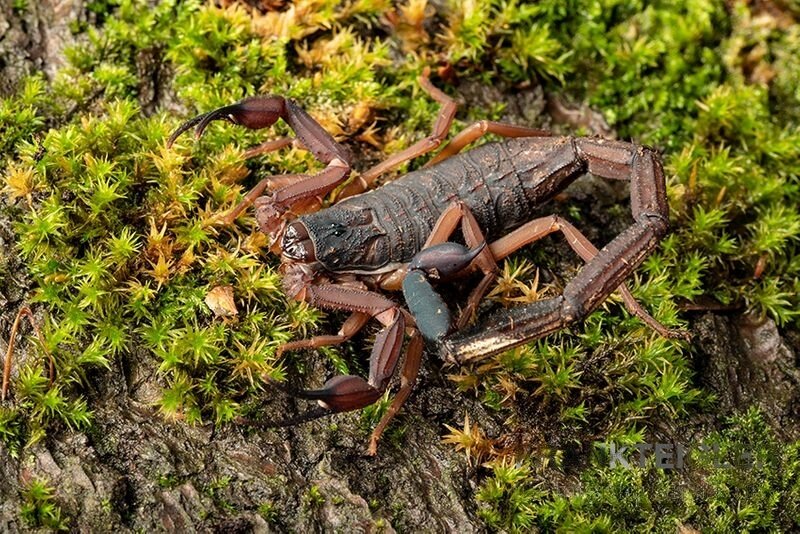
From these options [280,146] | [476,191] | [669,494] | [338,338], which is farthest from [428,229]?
[669,494]

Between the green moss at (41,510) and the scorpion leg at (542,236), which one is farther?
the scorpion leg at (542,236)

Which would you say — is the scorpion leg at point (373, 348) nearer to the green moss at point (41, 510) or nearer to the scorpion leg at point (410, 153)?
the scorpion leg at point (410, 153)

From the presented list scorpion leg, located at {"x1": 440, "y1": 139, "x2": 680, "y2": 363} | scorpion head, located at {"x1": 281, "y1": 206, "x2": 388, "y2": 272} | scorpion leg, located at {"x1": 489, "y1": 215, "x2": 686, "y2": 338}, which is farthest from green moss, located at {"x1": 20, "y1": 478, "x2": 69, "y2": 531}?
scorpion leg, located at {"x1": 489, "y1": 215, "x2": 686, "y2": 338}

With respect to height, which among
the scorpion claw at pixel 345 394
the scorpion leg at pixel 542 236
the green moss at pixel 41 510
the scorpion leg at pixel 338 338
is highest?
the scorpion leg at pixel 542 236

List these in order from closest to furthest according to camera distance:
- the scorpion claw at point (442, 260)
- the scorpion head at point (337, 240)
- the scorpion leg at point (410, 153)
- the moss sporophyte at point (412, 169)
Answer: the scorpion claw at point (442, 260) → the moss sporophyte at point (412, 169) → the scorpion head at point (337, 240) → the scorpion leg at point (410, 153)

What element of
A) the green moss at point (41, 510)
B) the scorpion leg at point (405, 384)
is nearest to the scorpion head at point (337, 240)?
the scorpion leg at point (405, 384)

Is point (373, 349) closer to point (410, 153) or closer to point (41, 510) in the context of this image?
point (410, 153)

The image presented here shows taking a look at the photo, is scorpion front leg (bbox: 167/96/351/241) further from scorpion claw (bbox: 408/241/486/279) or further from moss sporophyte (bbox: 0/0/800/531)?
scorpion claw (bbox: 408/241/486/279)

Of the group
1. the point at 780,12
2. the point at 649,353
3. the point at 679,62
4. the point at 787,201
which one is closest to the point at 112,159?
the point at 649,353
